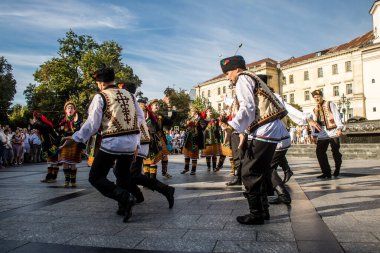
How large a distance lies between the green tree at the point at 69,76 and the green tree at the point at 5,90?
11.0 ft

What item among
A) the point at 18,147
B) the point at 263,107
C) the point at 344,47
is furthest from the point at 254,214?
the point at 344,47

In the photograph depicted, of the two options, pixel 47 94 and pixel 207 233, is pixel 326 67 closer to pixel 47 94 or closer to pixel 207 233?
pixel 47 94

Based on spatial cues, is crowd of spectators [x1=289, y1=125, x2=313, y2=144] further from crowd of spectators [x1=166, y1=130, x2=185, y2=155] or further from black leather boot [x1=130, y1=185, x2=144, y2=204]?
black leather boot [x1=130, y1=185, x2=144, y2=204]

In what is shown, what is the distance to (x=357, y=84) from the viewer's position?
5650cm

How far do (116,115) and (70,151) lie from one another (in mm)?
4085

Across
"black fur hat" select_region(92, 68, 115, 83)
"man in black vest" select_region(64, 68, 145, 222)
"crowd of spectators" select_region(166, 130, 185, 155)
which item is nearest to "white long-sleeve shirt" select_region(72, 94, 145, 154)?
"man in black vest" select_region(64, 68, 145, 222)

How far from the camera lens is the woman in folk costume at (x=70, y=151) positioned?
312 inches

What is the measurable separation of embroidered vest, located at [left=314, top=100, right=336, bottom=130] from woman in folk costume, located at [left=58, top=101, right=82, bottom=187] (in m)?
5.96

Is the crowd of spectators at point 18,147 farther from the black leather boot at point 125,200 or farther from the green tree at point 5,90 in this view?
the green tree at point 5,90

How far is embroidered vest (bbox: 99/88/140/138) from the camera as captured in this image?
4352 mm

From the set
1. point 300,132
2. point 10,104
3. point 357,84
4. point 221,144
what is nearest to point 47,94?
point 10,104

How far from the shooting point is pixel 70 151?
7.95 metres

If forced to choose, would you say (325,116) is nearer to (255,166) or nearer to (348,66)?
(255,166)

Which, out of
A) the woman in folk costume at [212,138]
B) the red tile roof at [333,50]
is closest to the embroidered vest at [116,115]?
the woman in folk costume at [212,138]
